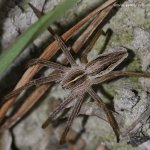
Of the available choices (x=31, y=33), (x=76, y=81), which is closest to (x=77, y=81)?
(x=76, y=81)

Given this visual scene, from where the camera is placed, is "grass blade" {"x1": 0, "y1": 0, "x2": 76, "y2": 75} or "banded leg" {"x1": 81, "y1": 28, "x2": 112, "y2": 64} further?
"banded leg" {"x1": 81, "y1": 28, "x2": 112, "y2": 64}

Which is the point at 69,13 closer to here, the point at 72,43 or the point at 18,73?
the point at 72,43

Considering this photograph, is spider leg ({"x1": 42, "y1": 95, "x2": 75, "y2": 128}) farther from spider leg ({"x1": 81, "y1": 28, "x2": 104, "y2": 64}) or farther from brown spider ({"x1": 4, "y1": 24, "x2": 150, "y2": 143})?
spider leg ({"x1": 81, "y1": 28, "x2": 104, "y2": 64})

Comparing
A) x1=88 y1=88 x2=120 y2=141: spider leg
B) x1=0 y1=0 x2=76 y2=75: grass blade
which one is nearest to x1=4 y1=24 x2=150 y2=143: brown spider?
x1=88 y1=88 x2=120 y2=141: spider leg

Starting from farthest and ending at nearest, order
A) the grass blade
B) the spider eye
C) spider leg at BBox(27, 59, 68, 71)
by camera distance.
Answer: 1. spider leg at BBox(27, 59, 68, 71)
2. the spider eye
3. the grass blade

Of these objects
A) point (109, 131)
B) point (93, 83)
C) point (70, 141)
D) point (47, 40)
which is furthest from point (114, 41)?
point (70, 141)

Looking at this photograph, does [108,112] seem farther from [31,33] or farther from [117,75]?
[31,33]

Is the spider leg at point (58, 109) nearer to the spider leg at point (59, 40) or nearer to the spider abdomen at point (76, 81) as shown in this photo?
the spider abdomen at point (76, 81)

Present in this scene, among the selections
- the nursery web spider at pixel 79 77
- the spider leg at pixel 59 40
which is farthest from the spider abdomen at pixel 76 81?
the spider leg at pixel 59 40
